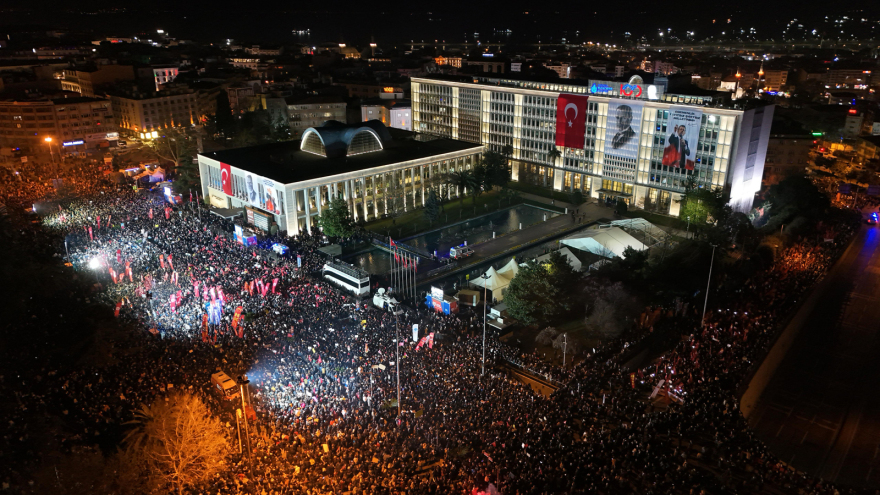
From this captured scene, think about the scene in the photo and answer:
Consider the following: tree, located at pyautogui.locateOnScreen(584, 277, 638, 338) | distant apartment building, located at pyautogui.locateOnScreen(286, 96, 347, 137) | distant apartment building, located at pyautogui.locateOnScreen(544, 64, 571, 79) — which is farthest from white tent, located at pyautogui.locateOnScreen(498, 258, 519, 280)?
distant apartment building, located at pyautogui.locateOnScreen(544, 64, 571, 79)

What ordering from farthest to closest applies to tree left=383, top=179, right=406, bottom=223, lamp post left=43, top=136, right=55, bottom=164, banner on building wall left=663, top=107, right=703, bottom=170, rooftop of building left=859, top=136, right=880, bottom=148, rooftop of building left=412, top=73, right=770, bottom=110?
1. lamp post left=43, top=136, right=55, bottom=164
2. rooftop of building left=859, top=136, right=880, bottom=148
3. tree left=383, top=179, right=406, bottom=223
4. banner on building wall left=663, top=107, right=703, bottom=170
5. rooftop of building left=412, top=73, right=770, bottom=110

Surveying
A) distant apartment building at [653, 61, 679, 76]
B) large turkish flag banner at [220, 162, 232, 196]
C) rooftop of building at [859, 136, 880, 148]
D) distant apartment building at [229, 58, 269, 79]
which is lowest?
large turkish flag banner at [220, 162, 232, 196]

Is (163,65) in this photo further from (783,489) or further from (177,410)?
(783,489)

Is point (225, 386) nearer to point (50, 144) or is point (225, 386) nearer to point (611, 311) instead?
point (611, 311)

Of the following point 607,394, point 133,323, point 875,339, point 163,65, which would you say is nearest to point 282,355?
point 133,323

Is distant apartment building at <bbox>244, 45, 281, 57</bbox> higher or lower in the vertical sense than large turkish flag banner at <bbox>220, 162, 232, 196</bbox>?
higher

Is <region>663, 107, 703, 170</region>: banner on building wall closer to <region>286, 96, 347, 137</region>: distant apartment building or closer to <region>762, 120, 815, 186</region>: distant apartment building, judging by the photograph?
<region>762, 120, 815, 186</region>: distant apartment building
